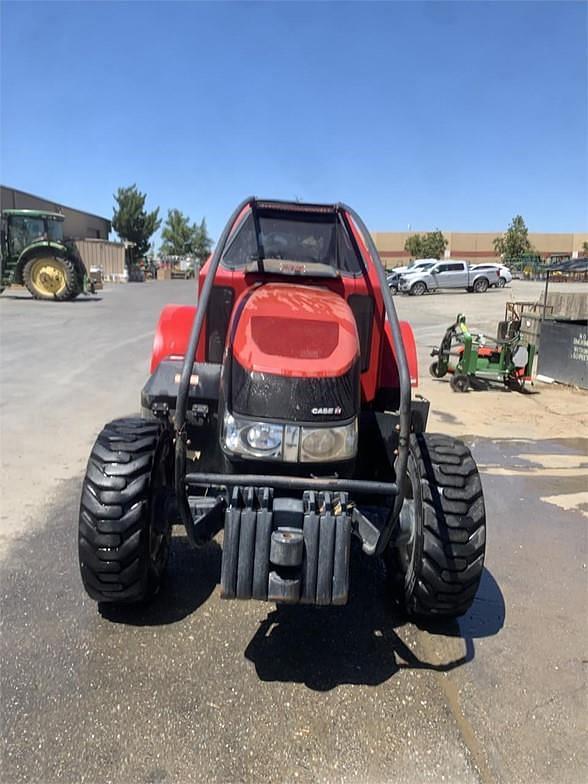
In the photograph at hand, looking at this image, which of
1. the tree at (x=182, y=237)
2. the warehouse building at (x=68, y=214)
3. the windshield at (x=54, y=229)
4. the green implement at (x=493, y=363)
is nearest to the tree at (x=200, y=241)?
the tree at (x=182, y=237)

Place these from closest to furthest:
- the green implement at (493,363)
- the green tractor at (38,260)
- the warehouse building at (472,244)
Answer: the green implement at (493,363) < the green tractor at (38,260) < the warehouse building at (472,244)

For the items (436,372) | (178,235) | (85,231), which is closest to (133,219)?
(85,231)

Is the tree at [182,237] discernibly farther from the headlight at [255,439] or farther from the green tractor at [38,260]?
the headlight at [255,439]

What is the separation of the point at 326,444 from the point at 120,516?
1.00 metres

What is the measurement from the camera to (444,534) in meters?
2.96

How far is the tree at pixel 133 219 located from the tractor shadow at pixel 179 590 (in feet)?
178

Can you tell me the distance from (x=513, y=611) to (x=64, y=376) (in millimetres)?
7402

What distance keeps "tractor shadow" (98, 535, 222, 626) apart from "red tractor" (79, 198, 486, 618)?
12cm

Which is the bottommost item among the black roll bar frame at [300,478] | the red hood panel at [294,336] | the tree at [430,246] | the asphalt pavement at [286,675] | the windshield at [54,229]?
the asphalt pavement at [286,675]

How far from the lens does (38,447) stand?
5926 millimetres

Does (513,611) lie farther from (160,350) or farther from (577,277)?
(577,277)

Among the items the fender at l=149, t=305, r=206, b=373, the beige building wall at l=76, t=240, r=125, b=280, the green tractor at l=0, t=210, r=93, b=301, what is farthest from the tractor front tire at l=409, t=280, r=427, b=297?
the fender at l=149, t=305, r=206, b=373

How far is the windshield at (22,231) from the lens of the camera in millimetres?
22078

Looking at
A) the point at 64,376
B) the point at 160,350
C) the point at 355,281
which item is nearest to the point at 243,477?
the point at 355,281
